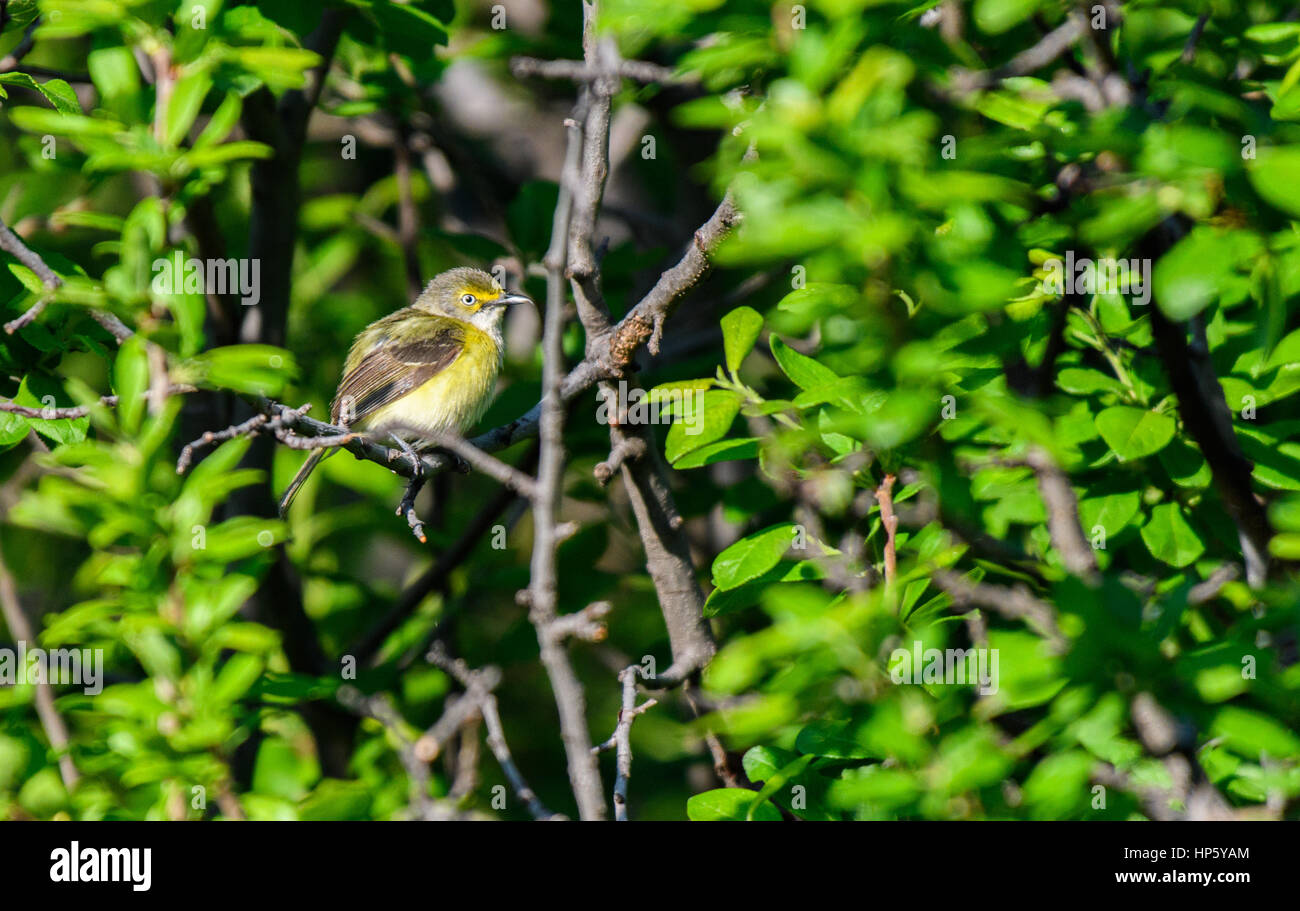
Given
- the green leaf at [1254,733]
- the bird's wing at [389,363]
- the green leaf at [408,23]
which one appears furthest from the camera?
the bird's wing at [389,363]

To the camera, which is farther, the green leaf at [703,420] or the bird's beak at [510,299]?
the bird's beak at [510,299]

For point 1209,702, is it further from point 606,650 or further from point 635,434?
point 606,650

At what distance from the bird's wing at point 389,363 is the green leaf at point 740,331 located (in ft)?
10.5

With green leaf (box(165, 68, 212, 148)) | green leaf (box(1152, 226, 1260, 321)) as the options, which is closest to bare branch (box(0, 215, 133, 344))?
green leaf (box(165, 68, 212, 148))

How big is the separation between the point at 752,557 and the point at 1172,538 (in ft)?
4.35

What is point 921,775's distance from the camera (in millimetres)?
2197

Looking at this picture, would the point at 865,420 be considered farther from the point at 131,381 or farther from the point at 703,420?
the point at 131,381

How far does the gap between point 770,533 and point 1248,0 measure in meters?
2.39

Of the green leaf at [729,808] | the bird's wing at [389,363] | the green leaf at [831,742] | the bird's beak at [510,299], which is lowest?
the green leaf at [729,808]

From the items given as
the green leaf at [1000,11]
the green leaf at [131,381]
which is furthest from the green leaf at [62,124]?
the green leaf at [1000,11]

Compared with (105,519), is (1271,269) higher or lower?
higher

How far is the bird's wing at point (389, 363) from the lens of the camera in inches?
242

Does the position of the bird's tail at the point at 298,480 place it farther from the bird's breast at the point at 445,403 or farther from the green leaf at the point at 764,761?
the green leaf at the point at 764,761
